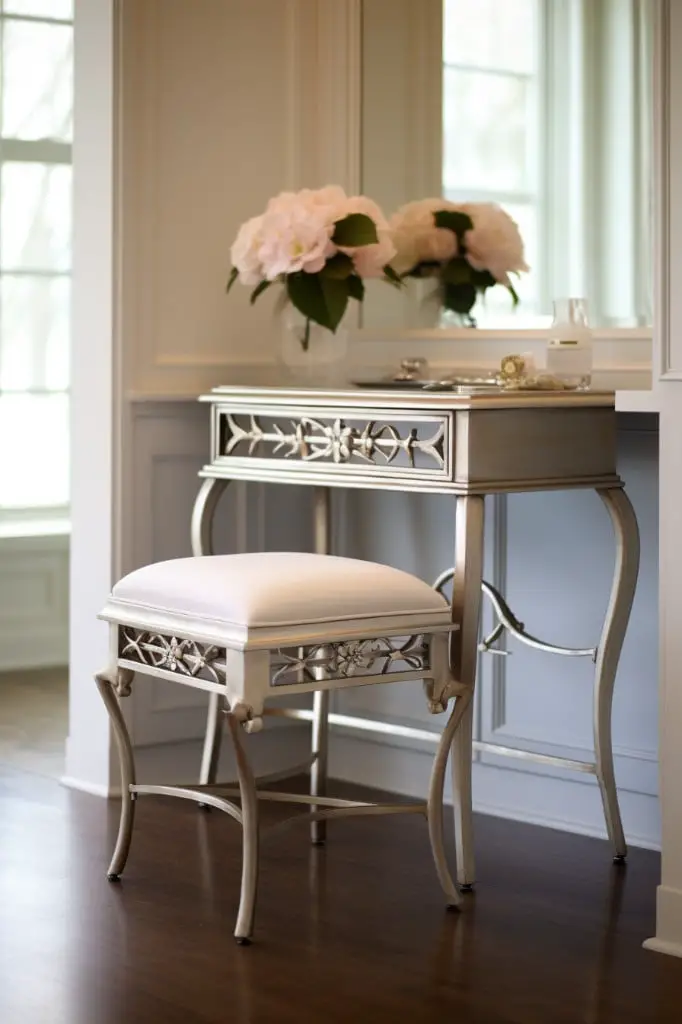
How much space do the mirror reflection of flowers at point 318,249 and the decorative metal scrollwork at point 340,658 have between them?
958 mm

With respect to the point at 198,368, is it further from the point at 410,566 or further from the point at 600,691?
the point at 600,691

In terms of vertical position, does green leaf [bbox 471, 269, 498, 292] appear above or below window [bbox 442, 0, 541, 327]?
below

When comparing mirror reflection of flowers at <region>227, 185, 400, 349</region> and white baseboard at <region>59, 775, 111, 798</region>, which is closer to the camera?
mirror reflection of flowers at <region>227, 185, 400, 349</region>

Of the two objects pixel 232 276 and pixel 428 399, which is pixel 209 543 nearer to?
pixel 232 276

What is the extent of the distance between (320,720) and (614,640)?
0.68m

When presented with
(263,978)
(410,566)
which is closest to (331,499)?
(410,566)

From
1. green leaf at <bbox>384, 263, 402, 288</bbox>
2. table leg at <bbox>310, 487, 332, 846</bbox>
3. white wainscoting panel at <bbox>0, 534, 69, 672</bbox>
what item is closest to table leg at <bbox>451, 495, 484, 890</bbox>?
table leg at <bbox>310, 487, 332, 846</bbox>

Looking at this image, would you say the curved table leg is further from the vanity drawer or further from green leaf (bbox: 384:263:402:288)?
green leaf (bbox: 384:263:402:288)

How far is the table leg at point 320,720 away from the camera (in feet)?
11.2

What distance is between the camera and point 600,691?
326cm

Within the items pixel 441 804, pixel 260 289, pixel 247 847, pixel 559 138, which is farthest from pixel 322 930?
pixel 559 138

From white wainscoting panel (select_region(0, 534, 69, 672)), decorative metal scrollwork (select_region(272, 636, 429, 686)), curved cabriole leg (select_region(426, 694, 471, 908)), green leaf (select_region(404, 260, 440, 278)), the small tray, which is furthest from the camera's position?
white wainscoting panel (select_region(0, 534, 69, 672))

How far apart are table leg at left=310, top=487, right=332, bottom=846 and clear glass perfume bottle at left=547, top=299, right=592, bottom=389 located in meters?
0.66

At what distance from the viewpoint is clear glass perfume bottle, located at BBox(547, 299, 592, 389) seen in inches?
130
